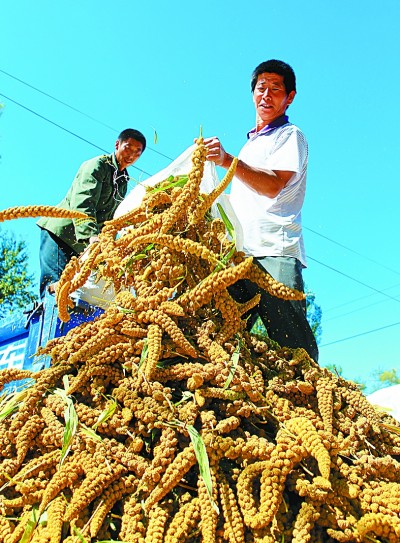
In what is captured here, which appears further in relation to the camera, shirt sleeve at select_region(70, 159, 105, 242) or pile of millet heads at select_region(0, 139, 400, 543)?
shirt sleeve at select_region(70, 159, 105, 242)

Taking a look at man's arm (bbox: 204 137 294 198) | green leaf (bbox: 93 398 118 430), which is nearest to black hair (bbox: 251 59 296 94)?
man's arm (bbox: 204 137 294 198)

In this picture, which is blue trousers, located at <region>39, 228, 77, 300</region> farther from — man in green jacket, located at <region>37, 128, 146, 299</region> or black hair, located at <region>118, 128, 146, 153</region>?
black hair, located at <region>118, 128, 146, 153</region>

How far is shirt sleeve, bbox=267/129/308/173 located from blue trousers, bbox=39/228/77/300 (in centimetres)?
158

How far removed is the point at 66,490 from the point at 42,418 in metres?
0.20

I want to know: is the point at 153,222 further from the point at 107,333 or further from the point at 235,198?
the point at 235,198

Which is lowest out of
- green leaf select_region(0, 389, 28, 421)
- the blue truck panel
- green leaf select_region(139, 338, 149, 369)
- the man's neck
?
green leaf select_region(0, 389, 28, 421)

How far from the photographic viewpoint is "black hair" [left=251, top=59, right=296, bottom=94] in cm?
293

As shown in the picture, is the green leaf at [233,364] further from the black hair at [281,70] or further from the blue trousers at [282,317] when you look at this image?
the black hair at [281,70]

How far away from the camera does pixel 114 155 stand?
3.85 m

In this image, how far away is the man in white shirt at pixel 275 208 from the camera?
2203 millimetres

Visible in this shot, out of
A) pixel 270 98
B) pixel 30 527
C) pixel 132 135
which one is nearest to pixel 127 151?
pixel 132 135

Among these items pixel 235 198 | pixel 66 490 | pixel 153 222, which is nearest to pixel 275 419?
pixel 66 490

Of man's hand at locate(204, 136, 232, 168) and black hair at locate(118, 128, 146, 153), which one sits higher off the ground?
black hair at locate(118, 128, 146, 153)

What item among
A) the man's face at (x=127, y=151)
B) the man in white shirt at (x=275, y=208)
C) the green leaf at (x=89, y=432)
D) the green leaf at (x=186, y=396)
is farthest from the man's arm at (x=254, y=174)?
the man's face at (x=127, y=151)
